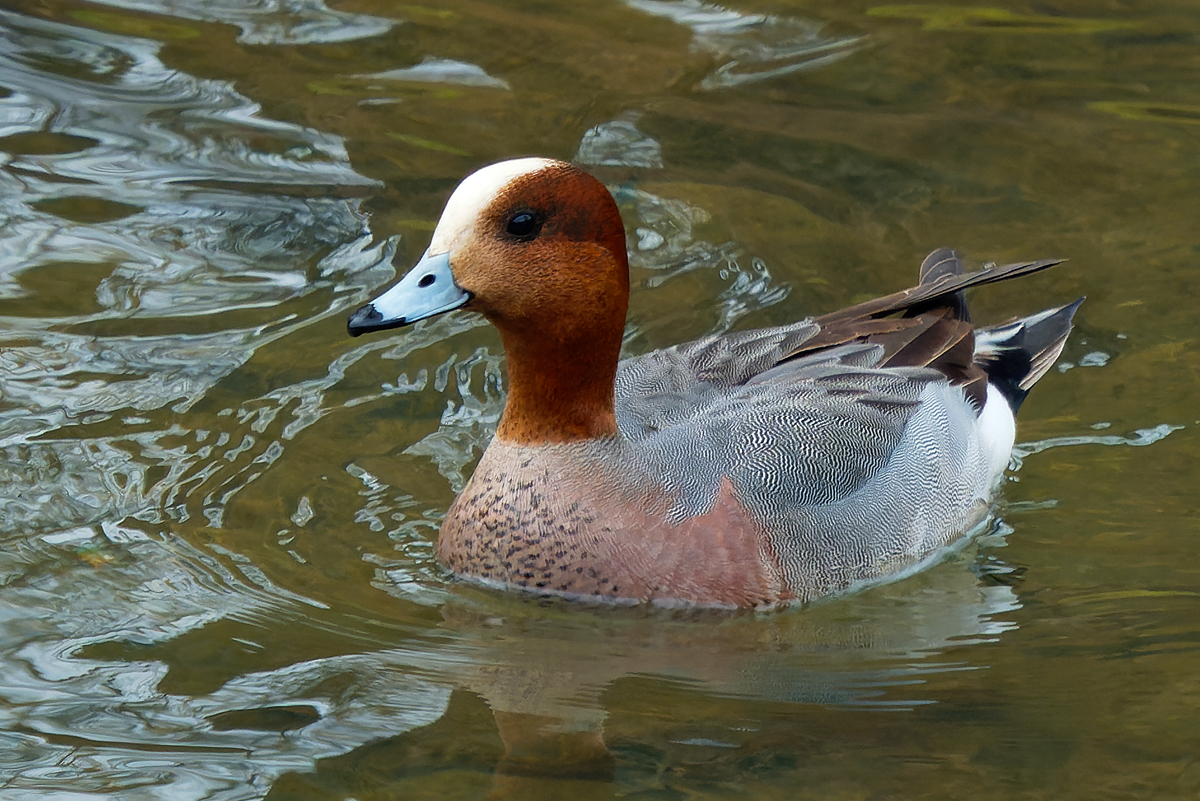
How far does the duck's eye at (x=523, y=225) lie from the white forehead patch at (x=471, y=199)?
95mm

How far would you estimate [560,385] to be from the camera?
4.60m

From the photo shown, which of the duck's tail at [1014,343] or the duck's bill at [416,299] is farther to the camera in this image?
the duck's tail at [1014,343]

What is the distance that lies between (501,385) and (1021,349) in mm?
1971

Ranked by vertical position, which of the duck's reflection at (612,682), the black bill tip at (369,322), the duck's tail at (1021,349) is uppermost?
the black bill tip at (369,322)

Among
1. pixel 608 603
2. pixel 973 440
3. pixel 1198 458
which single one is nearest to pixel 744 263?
pixel 973 440

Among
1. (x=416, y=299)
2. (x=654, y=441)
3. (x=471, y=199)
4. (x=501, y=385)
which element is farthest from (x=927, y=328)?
(x=416, y=299)

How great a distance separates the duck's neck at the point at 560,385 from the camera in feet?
14.9

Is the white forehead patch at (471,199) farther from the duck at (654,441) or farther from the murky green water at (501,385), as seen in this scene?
the murky green water at (501,385)

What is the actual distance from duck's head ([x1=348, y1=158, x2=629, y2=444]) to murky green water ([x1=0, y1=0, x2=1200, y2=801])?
64 centimetres

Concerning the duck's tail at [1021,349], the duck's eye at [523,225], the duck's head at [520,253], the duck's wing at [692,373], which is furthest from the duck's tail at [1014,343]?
the duck's eye at [523,225]

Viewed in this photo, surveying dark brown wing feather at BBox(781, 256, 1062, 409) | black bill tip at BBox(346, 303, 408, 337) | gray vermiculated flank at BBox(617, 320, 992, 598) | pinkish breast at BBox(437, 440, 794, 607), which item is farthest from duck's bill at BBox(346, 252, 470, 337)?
dark brown wing feather at BBox(781, 256, 1062, 409)

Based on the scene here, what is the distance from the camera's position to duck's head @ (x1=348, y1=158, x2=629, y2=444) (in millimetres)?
4246

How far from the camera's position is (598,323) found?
453 centimetres

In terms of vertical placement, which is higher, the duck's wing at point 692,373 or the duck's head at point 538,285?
the duck's head at point 538,285
